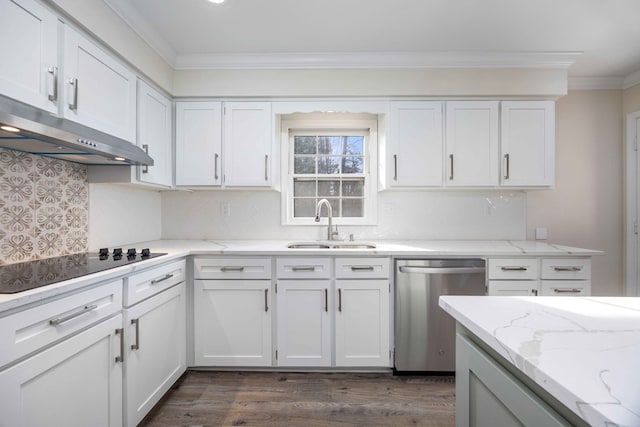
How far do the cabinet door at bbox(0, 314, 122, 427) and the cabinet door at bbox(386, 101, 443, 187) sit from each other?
2164 mm

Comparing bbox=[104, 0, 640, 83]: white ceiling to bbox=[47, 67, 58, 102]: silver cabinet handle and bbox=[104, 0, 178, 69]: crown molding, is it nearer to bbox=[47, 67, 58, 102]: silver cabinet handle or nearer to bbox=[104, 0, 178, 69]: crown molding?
bbox=[104, 0, 178, 69]: crown molding

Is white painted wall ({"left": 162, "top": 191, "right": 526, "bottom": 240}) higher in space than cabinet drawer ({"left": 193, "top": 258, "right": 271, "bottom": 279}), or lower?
higher

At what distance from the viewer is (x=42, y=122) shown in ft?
3.92

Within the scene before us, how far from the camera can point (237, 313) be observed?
86.5 inches

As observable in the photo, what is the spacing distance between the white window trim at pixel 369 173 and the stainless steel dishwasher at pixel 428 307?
2.66ft

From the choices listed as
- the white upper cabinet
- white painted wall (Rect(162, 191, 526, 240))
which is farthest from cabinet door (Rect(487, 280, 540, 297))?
the white upper cabinet

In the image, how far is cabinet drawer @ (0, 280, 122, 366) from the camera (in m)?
0.96

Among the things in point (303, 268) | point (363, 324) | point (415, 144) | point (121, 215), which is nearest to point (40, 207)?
point (121, 215)

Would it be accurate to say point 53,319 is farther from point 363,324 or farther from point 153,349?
point 363,324

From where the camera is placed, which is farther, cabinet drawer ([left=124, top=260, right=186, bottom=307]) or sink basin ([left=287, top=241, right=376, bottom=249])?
sink basin ([left=287, top=241, right=376, bottom=249])

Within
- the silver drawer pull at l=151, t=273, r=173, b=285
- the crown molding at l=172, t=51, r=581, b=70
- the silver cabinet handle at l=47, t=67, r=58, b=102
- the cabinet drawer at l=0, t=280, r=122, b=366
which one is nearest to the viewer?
the cabinet drawer at l=0, t=280, r=122, b=366

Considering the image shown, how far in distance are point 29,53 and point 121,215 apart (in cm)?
125

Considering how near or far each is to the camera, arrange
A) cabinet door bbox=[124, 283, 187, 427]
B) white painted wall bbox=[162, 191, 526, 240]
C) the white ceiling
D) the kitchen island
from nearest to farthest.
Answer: the kitchen island → cabinet door bbox=[124, 283, 187, 427] → the white ceiling → white painted wall bbox=[162, 191, 526, 240]

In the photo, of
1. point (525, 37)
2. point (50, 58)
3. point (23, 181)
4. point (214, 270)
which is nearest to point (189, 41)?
point (50, 58)
